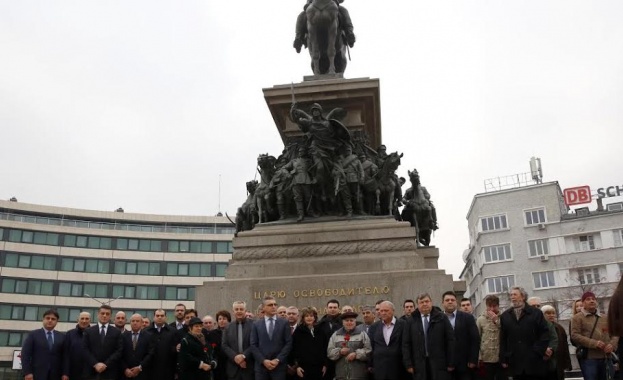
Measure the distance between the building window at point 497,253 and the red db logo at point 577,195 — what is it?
863cm

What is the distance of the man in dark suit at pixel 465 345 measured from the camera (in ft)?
29.0

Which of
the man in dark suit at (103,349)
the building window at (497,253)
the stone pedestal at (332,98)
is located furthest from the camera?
the building window at (497,253)

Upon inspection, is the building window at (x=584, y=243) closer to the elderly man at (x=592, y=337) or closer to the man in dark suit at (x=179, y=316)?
the elderly man at (x=592, y=337)

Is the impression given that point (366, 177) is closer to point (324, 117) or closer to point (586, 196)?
point (324, 117)

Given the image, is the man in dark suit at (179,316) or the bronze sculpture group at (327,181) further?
the bronze sculpture group at (327,181)

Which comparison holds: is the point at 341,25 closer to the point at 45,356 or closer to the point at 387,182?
the point at 387,182

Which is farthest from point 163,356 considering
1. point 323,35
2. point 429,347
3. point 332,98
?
point 323,35

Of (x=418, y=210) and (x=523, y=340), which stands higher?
(x=418, y=210)

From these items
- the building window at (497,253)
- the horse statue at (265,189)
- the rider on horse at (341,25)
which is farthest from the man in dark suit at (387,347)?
the building window at (497,253)

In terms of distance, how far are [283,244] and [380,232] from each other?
224 centimetres

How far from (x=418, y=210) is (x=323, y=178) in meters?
3.13

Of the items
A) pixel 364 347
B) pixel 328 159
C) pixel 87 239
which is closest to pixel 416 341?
pixel 364 347

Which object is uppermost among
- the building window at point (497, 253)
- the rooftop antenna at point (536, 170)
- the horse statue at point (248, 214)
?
the rooftop antenna at point (536, 170)

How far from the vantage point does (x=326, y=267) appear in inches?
562
